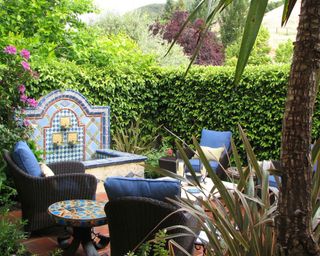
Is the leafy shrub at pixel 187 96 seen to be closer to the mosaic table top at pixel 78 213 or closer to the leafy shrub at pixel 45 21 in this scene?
the leafy shrub at pixel 45 21

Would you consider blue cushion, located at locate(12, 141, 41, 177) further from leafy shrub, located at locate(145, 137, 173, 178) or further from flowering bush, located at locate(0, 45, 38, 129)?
leafy shrub, located at locate(145, 137, 173, 178)

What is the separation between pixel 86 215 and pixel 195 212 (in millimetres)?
2005

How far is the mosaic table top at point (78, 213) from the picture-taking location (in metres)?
3.30

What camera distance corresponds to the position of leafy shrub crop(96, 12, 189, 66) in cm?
1262

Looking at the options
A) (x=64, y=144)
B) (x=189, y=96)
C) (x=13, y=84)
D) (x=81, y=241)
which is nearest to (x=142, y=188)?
(x=81, y=241)

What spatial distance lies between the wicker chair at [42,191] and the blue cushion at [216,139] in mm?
3009

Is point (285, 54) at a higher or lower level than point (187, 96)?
higher

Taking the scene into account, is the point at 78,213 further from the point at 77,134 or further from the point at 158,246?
the point at 77,134

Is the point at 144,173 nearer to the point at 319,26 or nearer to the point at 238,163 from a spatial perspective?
the point at 238,163

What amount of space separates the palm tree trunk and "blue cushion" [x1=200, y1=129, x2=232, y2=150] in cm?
526

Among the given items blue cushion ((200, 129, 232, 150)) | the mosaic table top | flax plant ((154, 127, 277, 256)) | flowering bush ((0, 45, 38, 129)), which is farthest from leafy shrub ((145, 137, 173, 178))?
flax plant ((154, 127, 277, 256))

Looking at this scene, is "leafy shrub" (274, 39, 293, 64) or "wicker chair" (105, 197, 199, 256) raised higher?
"leafy shrub" (274, 39, 293, 64)

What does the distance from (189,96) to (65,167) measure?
361 centimetres

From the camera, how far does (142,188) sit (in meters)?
2.81
